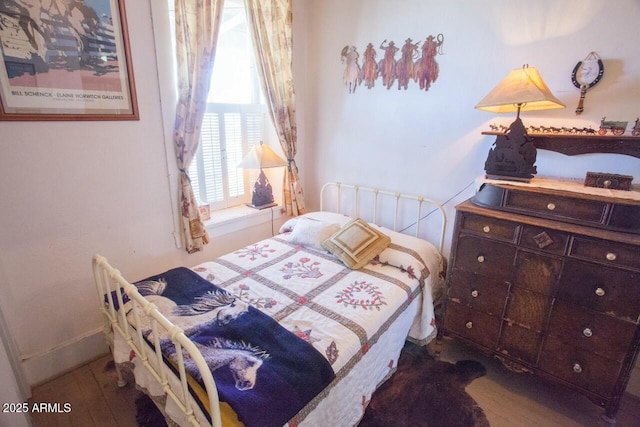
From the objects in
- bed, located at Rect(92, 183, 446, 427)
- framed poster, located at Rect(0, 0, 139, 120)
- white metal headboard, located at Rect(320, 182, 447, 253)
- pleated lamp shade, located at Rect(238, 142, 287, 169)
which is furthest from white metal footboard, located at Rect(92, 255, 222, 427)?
white metal headboard, located at Rect(320, 182, 447, 253)

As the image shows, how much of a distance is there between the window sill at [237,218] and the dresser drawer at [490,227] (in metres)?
1.73

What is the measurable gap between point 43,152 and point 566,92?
2944mm

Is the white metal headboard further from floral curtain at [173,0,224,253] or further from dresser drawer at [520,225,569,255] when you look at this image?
floral curtain at [173,0,224,253]

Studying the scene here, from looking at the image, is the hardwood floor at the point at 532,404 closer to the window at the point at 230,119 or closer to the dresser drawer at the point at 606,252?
the dresser drawer at the point at 606,252

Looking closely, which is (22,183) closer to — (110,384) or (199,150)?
(199,150)

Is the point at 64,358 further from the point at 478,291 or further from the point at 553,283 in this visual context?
the point at 553,283

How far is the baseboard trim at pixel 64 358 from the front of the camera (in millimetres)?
1819

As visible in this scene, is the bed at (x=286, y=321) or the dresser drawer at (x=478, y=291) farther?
the dresser drawer at (x=478, y=291)

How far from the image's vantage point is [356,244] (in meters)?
2.12

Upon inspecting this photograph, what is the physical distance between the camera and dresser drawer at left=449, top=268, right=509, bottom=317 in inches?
68.2

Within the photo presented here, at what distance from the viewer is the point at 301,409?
3.76 feet

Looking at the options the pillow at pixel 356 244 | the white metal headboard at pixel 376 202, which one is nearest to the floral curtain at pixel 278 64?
the white metal headboard at pixel 376 202

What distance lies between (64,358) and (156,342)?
1.27 metres

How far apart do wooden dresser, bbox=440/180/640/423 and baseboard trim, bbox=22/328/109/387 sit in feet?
7.64
